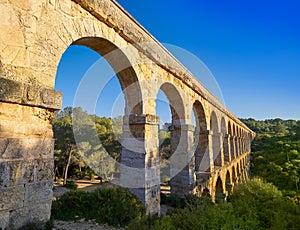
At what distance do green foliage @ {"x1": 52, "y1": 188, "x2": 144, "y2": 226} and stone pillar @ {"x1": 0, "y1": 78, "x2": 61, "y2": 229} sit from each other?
1.99 metres

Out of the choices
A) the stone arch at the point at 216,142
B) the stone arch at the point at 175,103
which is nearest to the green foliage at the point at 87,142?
the stone arch at the point at 216,142

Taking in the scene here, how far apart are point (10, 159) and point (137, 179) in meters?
2.78

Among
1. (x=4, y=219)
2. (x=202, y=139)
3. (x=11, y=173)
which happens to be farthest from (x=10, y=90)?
(x=202, y=139)

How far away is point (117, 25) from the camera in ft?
12.7

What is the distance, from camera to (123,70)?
4.53 m

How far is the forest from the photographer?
3.15 meters

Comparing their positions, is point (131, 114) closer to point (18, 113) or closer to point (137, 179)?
point (137, 179)

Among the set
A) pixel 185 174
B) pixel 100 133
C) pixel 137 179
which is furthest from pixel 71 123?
pixel 137 179

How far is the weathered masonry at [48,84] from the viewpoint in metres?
2.16

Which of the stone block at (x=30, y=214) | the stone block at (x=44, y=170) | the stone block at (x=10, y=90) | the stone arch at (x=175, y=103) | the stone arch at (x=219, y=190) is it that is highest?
the stone arch at (x=175, y=103)

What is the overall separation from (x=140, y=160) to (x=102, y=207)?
4.28 ft

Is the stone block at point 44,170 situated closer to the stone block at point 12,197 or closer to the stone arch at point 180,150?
the stone block at point 12,197

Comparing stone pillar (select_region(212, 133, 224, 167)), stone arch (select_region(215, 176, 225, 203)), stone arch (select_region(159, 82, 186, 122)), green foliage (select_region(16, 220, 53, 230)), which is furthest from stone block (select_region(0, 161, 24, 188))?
stone arch (select_region(215, 176, 225, 203))

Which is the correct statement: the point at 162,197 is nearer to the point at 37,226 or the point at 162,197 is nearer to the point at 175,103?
the point at 175,103
